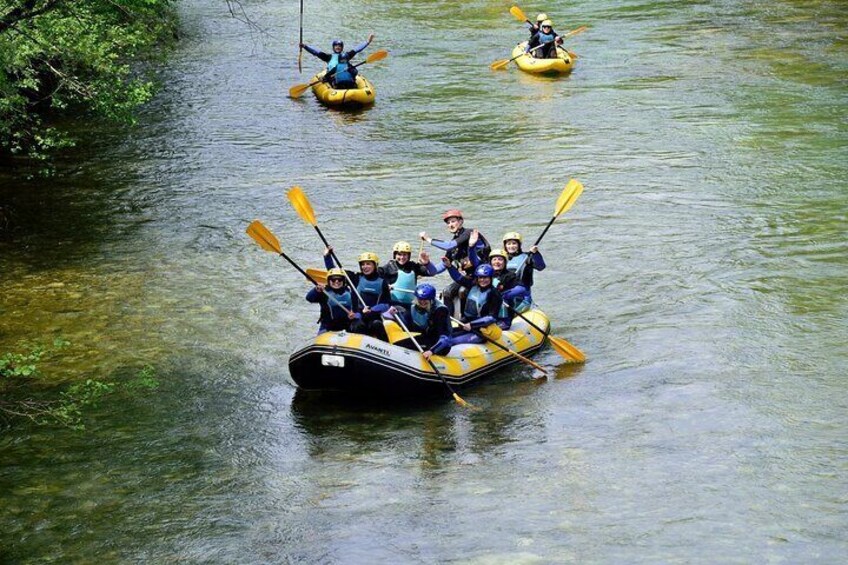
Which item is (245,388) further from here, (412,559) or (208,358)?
(412,559)

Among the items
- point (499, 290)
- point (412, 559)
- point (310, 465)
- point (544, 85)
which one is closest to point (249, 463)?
point (310, 465)

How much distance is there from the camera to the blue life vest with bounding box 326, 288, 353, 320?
12.7 metres

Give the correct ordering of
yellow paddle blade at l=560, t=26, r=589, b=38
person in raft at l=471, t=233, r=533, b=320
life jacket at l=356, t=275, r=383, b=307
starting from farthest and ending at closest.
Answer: yellow paddle blade at l=560, t=26, r=589, b=38, person in raft at l=471, t=233, r=533, b=320, life jacket at l=356, t=275, r=383, b=307

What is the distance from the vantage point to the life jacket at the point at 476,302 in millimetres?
13375

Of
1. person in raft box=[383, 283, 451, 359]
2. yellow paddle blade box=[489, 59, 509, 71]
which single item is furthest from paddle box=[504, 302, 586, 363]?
yellow paddle blade box=[489, 59, 509, 71]

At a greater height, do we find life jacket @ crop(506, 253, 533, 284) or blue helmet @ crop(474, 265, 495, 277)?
blue helmet @ crop(474, 265, 495, 277)

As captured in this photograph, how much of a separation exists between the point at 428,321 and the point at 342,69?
13.4 meters

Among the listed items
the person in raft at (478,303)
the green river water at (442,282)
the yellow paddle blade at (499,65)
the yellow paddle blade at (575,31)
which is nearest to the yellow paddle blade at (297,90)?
the green river water at (442,282)

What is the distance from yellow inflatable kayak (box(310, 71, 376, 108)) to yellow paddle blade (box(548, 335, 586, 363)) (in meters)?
12.2

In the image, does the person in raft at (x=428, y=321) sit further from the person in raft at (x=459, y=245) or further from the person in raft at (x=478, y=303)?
the person in raft at (x=459, y=245)

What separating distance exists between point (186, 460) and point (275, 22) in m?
23.7

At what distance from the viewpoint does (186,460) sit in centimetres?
1141

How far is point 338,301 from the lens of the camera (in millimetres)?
12711

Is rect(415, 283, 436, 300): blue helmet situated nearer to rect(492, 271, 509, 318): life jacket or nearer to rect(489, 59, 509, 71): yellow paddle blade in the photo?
rect(492, 271, 509, 318): life jacket
